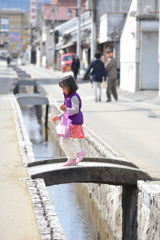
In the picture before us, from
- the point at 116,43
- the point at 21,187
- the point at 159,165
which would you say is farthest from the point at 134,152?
the point at 116,43

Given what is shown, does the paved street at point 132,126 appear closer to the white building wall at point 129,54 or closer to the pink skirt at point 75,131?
the pink skirt at point 75,131

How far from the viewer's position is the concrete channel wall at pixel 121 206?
582 cm

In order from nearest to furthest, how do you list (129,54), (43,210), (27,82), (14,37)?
1. (43,210)
2. (129,54)
3. (27,82)
4. (14,37)

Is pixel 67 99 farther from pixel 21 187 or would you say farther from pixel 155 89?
pixel 155 89

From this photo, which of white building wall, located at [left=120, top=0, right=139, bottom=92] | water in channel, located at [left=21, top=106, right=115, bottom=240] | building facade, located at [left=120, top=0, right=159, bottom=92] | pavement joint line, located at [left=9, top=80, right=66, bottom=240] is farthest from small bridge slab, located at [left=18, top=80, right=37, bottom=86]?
pavement joint line, located at [left=9, top=80, right=66, bottom=240]

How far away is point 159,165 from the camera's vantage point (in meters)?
8.16

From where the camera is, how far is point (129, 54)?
2628 centimetres

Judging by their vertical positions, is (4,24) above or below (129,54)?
above

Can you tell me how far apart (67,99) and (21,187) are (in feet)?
4.59

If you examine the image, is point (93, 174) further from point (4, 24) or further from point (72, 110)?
point (4, 24)

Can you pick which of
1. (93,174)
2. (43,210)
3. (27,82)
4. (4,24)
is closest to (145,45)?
(27,82)

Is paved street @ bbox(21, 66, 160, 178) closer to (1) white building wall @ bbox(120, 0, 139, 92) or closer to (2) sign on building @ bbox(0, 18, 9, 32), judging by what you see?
(1) white building wall @ bbox(120, 0, 139, 92)

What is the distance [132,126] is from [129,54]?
45.7 ft

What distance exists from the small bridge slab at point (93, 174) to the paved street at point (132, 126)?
51 centimetres
